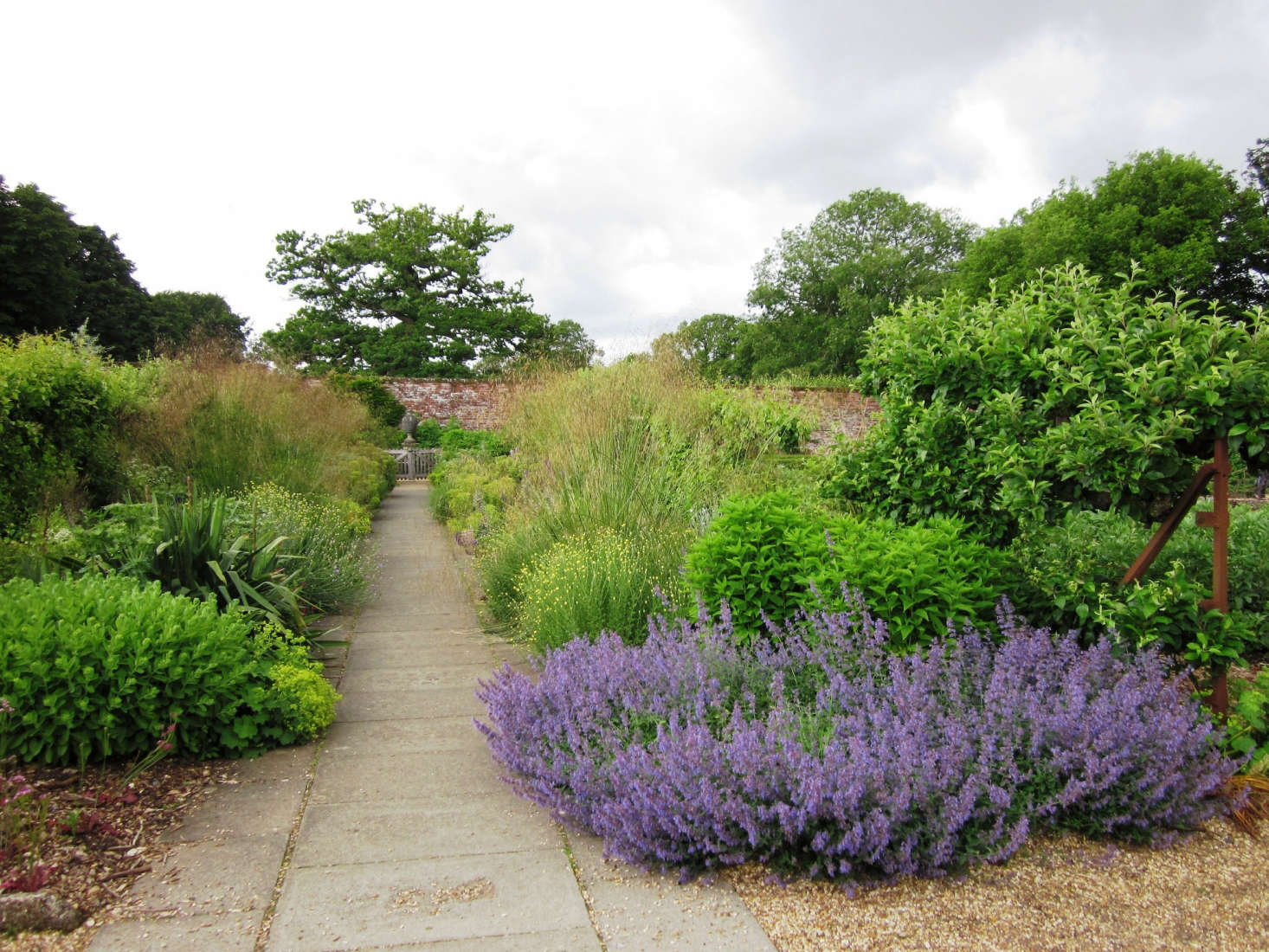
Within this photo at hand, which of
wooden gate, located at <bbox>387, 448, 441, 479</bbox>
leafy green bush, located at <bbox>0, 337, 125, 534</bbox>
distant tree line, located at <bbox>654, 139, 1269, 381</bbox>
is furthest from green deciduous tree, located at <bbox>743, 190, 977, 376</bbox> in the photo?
leafy green bush, located at <bbox>0, 337, 125, 534</bbox>

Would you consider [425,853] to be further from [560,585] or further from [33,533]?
[33,533]

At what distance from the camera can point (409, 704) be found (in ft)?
12.7

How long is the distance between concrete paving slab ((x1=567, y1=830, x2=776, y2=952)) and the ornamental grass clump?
0.22 ft

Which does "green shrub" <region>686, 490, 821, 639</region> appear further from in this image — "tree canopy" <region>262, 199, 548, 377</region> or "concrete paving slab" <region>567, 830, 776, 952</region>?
"tree canopy" <region>262, 199, 548, 377</region>

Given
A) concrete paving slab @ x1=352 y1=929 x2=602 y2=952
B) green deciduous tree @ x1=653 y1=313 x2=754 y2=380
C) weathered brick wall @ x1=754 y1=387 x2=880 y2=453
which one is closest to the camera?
concrete paving slab @ x1=352 y1=929 x2=602 y2=952

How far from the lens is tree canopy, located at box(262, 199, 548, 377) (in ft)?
90.6

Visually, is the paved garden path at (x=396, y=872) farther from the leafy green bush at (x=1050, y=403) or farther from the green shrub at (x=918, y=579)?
the leafy green bush at (x=1050, y=403)

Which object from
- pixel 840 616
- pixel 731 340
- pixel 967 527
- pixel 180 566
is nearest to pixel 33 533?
pixel 180 566

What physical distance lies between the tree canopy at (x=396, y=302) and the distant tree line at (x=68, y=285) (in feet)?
10.3

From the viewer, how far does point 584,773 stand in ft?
8.28

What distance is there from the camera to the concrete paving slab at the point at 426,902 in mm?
2035

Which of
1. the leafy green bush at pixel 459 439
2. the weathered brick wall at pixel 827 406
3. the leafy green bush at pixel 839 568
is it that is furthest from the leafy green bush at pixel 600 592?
the leafy green bush at pixel 459 439

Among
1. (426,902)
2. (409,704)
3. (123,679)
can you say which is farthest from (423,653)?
(426,902)

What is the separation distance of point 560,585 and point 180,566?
2.01m
